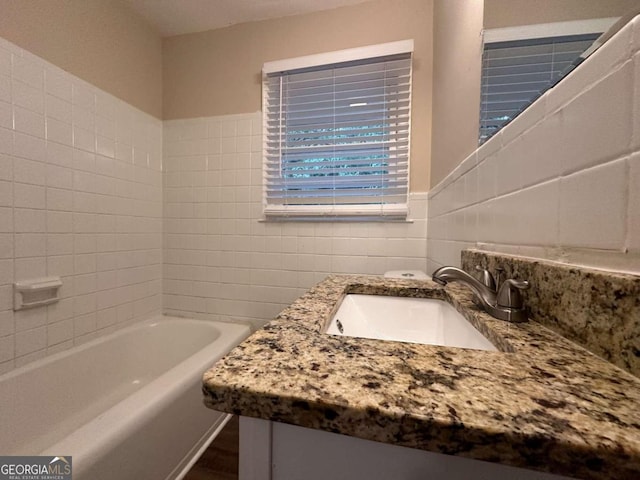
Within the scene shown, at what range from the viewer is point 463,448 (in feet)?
0.69

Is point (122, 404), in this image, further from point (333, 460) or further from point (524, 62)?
point (524, 62)

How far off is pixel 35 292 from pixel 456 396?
1675 millimetres

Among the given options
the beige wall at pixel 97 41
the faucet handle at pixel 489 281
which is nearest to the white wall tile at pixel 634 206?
the faucet handle at pixel 489 281

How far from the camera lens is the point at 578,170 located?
38 centimetres

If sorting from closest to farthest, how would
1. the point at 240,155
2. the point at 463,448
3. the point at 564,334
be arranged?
the point at 463,448
the point at 564,334
the point at 240,155

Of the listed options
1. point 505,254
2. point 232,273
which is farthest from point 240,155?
point 505,254

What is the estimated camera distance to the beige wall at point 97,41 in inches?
43.5

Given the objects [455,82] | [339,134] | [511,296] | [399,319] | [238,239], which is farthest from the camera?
[238,239]

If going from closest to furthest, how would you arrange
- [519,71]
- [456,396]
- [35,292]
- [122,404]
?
[456,396] → [519,71] → [122,404] → [35,292]

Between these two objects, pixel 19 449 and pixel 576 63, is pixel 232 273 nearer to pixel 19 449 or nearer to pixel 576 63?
pixel 19 449

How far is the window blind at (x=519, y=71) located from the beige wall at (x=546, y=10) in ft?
0.10

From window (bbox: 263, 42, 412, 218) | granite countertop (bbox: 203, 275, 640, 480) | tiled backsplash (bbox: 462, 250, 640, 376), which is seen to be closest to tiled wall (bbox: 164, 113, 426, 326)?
window (bbox: 263, 42, 412, 218)

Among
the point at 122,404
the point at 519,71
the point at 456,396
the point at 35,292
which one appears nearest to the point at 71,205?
the point at 35,292

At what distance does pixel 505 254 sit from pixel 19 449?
1.85 m
